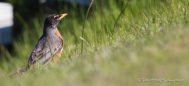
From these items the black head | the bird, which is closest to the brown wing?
the bird

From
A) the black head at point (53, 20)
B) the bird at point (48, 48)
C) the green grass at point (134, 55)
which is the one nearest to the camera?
the green grass at point (134, 55)

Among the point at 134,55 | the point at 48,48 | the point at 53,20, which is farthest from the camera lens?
the point at 53,20

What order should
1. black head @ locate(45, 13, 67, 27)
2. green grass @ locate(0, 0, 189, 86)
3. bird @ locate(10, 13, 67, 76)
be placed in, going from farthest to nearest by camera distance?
black head @ locate(45, 13, 67, 27), bird @ locate(10, 13, 67, 76), green grass @ locate(0, 0, 189, 86)

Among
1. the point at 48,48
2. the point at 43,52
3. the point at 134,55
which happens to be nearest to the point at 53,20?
the point at 48,48

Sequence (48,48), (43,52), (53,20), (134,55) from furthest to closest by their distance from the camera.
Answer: (53,20) < (48,48) < (43,52) < (134,55)

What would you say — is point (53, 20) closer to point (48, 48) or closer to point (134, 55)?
point (48, 48)

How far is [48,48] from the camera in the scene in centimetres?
680

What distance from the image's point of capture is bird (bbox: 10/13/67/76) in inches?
245

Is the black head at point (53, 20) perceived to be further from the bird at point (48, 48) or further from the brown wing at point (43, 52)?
the brown wing at point (43, 52)

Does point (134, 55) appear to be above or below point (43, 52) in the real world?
above

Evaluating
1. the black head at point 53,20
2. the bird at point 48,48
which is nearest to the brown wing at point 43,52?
the bird at point 48,48

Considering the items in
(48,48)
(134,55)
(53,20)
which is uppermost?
(134,55)

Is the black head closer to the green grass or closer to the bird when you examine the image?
the bird

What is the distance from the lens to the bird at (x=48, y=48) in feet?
20.4
